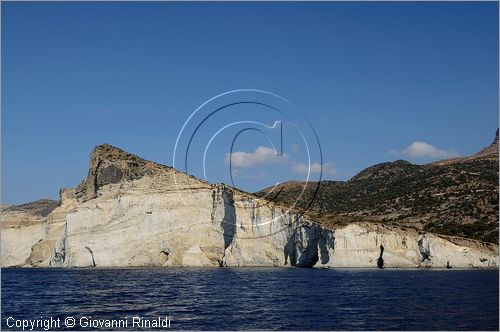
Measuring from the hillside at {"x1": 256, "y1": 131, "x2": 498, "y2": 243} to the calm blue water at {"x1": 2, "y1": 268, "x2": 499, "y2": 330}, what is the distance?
1868 inches

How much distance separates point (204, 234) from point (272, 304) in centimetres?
5153

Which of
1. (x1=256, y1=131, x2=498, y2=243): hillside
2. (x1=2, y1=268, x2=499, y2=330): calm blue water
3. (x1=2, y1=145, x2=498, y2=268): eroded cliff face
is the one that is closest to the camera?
(x1=2, y1=268, x2=499, y2=330): calm blue water

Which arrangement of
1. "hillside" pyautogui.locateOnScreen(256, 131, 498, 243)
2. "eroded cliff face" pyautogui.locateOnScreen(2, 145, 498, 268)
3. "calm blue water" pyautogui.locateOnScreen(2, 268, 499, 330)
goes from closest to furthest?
"calm blue water" pyautogui.locateOnScreen(2, 268, 499, 330)
"eroded cliff face" pyautogui.locateOnScreen(2, 145, 498, 268)
"hillside" pyautogui.locateOnScreen(256, 131, 498, 243)

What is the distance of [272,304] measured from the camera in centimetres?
3672

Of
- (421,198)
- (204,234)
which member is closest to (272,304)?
(204,234)

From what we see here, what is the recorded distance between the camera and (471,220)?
10481cm

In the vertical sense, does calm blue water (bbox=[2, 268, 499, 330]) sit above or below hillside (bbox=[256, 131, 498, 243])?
below

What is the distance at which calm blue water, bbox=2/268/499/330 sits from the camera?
1145 inches

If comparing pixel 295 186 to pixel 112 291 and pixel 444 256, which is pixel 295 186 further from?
pixel 112 291

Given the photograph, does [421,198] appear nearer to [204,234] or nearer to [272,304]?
[204,234]

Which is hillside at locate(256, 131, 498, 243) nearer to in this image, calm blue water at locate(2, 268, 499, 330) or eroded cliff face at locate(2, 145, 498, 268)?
eroded cliff face at locate(2, 145, 498, 268)

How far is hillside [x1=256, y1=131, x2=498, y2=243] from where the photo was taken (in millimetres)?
103125

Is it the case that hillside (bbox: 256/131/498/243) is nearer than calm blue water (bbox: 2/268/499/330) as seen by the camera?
No

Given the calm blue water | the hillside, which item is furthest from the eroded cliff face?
the calm blue water
